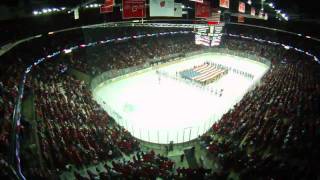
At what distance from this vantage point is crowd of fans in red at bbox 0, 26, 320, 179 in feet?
41.8

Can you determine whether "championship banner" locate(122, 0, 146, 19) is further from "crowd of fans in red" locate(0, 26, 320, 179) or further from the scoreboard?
the scoreboard

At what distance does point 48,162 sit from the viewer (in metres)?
13.0

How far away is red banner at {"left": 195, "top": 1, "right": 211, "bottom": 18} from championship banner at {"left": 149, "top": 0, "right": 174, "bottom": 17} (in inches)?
138

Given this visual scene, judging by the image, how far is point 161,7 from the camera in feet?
66.7

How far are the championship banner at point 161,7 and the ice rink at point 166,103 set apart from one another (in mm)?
7770

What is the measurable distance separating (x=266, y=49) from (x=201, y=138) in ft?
97.3

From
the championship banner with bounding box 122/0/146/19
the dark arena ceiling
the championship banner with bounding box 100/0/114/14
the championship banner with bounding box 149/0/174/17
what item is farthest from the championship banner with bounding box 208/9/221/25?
the championship banner with bounding box 100/0/114/14

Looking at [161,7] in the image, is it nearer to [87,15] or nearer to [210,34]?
[210,34]

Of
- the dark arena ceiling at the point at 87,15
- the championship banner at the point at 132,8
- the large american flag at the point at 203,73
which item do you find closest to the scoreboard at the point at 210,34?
the dark arena ceiling at the point at 87,15

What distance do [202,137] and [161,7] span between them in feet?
31.2

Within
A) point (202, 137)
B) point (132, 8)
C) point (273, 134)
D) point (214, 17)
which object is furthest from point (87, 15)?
point (273, 134)

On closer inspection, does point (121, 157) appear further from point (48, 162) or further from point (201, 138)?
point (201, 138)

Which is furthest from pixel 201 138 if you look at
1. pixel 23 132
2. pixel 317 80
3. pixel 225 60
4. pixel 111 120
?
pixel 225 60

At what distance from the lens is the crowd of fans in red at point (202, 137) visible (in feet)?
41.8
